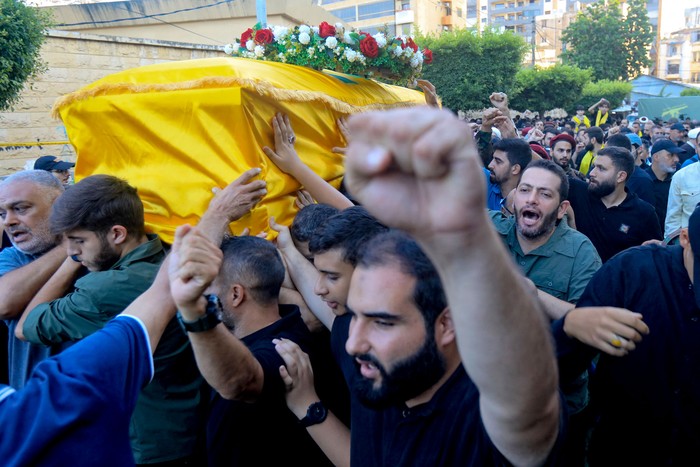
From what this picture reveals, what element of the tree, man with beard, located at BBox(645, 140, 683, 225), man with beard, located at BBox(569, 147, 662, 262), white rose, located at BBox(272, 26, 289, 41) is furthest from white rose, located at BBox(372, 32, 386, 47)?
the tree

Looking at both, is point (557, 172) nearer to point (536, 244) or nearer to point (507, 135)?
point (536, 244)

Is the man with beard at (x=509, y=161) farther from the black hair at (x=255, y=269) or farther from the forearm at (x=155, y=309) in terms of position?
the forearm at (x=155, y=309)

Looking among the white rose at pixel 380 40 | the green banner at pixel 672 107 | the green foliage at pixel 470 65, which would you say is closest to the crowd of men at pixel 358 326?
the white rose at pixel 380 40

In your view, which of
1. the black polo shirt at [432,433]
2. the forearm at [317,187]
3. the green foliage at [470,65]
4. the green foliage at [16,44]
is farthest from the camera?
the green foliage at [470,65]

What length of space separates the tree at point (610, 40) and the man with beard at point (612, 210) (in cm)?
4862

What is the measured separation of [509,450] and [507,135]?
4.70 m

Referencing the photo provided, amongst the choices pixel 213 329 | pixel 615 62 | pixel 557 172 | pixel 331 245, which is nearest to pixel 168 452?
pixel 213 329

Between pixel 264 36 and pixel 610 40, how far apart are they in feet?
173

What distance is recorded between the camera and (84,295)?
7.67 feet

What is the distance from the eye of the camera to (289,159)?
3029 mm

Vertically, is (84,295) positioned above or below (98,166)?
below

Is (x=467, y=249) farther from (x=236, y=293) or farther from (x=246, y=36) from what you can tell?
(x=246, y=36)

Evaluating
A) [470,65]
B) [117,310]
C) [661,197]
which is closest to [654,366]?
[117,310]

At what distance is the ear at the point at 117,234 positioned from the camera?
98.4 inches
